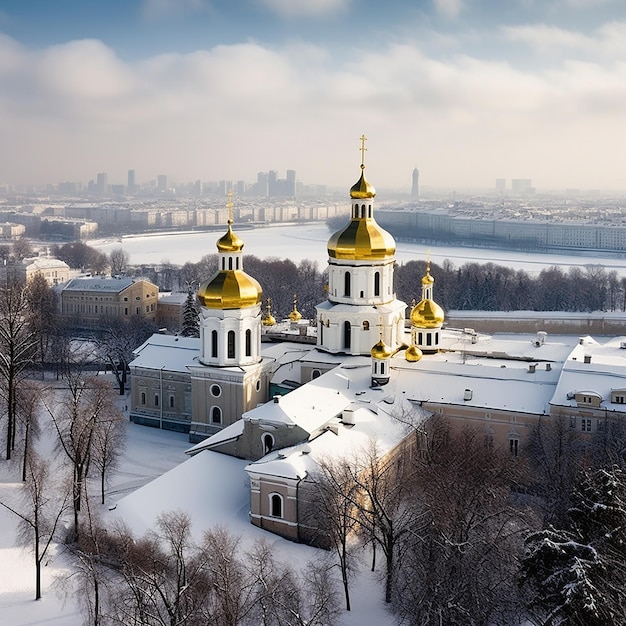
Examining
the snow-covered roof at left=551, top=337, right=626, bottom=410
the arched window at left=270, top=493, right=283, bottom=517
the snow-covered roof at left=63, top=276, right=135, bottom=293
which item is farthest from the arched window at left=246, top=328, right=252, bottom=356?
the snow-covered roof at left=63, top=276, right=135, bottom=293

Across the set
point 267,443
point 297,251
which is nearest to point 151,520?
point 267,443

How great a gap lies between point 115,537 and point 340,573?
4217mm

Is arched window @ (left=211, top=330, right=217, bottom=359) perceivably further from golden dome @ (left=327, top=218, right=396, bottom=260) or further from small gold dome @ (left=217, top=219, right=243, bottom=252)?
golden dome @ (left=327, top=218, right=396, bottom=260)

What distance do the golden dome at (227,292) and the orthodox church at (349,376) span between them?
31 millimetres

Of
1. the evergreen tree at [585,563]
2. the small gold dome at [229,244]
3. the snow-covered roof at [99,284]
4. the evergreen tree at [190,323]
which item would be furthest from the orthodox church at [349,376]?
the snow-covered roof at [99,284]

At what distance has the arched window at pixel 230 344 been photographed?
22.0 m

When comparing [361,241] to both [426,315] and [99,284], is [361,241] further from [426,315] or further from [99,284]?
[99,284]

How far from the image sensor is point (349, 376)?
857 inches

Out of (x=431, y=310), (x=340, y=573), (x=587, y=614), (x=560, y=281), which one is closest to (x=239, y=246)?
(x=431, y=310)

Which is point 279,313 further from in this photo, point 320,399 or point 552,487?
point 552,487

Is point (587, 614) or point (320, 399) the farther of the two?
point (320, 399)

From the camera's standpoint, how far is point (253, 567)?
44.1 ft

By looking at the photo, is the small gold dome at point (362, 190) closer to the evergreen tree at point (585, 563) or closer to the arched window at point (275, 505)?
the arched window at point (275, 505)

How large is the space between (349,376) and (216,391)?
12.3ft
